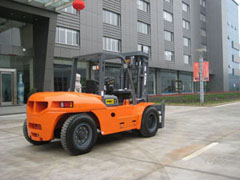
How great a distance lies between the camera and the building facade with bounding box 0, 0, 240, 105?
19844 mm

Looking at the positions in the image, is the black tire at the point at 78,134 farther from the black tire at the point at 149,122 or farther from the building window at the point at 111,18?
the building window at the point at 111,18

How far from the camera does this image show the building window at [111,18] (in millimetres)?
27109

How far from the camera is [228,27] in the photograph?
55.6 m

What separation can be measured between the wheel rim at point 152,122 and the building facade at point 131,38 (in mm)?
2330

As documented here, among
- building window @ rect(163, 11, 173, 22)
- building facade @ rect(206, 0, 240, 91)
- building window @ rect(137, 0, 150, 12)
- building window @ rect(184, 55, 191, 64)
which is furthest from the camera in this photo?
building facade @ rect(206, 0, 240, 91)

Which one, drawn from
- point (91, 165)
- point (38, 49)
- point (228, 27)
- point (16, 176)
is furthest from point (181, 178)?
point (228, 27)

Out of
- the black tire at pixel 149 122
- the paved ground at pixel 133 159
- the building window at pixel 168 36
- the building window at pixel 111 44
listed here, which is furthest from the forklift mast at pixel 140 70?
the building window at pixel 168 36

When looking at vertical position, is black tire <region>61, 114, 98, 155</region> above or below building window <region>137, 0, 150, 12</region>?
below

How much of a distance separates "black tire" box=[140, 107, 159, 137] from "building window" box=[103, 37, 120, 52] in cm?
2028

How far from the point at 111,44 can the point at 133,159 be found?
23818mm

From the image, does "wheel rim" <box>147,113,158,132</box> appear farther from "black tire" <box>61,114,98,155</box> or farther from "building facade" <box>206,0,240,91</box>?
"building facade" <box>206,0,240,91</box>

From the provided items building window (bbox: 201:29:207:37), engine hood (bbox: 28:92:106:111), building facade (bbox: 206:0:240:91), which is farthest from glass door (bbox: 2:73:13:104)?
building facade (bbox: 206:0:240:91)

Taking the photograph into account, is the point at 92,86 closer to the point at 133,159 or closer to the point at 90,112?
the point at 90,112

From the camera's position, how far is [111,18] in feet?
91.8
